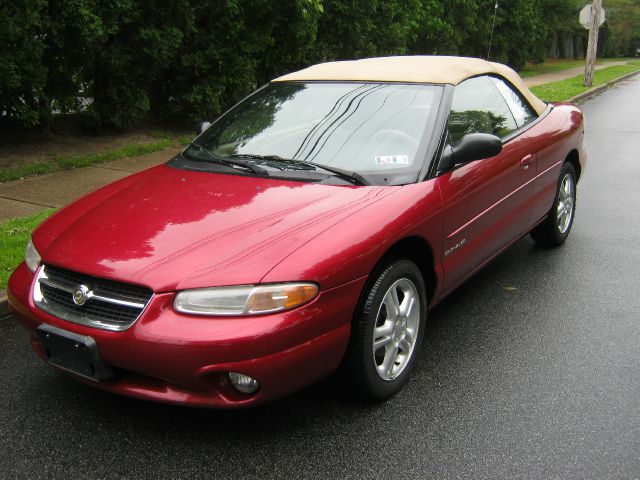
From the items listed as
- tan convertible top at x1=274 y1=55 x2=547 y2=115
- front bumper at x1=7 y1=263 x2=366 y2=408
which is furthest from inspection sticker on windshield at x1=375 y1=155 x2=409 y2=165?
front bumper at x1=7 y1=263 x2=366 y2=408

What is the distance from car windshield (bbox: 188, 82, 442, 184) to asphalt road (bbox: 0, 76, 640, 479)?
1143 mm

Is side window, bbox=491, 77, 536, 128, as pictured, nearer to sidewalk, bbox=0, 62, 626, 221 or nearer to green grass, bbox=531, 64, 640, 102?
sidewalk, bbox=0, 62, 626, 221

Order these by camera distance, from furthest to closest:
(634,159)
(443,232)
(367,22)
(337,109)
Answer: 1. (367,22)
2. (634,159)
3. (337,109)
4. (443,232)

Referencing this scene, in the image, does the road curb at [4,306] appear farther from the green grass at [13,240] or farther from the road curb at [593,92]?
the road curb at [593,92]

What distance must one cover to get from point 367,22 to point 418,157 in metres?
10.4

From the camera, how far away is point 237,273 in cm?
280

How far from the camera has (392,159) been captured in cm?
371

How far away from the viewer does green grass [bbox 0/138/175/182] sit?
25.3ft

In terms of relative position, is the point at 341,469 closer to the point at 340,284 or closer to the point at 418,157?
the point at 340,284

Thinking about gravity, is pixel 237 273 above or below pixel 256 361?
above

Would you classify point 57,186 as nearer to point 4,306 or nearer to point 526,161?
point 4,306

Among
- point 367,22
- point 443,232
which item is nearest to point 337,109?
point 443,232

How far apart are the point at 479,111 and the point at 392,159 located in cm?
102

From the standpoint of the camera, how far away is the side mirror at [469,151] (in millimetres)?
3742
